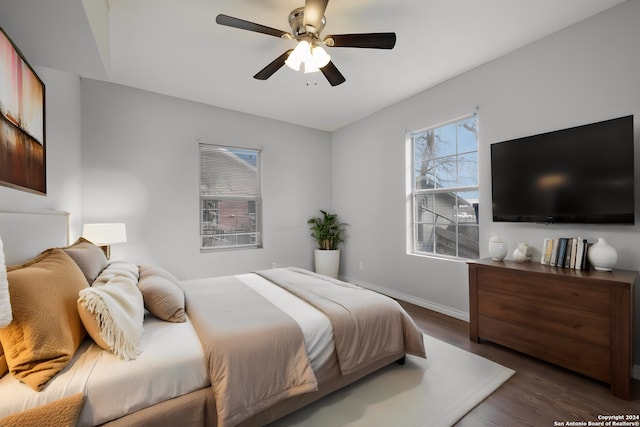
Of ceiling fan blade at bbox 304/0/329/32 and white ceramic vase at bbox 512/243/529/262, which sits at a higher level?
ceiling fan blade at bbox 304/0/329/32

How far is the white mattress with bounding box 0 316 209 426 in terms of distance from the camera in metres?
1.05

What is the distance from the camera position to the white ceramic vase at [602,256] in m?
2.01

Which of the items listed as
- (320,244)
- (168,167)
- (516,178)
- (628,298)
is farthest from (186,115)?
(628,298)

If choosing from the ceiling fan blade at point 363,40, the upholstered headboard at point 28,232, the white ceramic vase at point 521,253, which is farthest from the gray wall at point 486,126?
the upholstered headboard at point 28,232

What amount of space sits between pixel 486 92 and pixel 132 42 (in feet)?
11.6

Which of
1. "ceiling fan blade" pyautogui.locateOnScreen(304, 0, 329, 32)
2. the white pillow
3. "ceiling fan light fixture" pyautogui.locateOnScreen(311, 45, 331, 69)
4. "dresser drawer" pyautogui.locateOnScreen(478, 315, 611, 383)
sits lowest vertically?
"dresser drawer" pyautogui.locateOnScreen(478, 315, 611, 383)

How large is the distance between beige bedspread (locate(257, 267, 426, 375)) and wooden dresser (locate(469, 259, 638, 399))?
87 centimetres

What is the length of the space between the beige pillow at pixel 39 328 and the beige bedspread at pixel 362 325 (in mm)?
1328

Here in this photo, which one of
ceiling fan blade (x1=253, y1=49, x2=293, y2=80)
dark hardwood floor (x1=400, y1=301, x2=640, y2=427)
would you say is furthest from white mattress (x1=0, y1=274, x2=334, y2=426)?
ceiling fan blade (x1=253, y1=49, x2=293, y2=80)

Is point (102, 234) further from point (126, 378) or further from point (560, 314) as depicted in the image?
point (560, 314)

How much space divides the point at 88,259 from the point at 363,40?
96.0 inches

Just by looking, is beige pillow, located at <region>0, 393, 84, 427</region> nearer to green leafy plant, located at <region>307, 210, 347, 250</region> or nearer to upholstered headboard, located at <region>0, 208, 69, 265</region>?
upholstered headboard, located at <region>0, 208, 69, 265</region>

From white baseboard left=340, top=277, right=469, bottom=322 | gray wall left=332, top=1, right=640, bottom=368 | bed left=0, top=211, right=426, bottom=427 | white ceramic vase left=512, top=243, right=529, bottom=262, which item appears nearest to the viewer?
bed left=0, top=211, right=426, bottom=427

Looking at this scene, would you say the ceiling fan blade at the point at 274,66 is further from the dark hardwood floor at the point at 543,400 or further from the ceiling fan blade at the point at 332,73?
the dark hardwood floor at the point at 543,400
